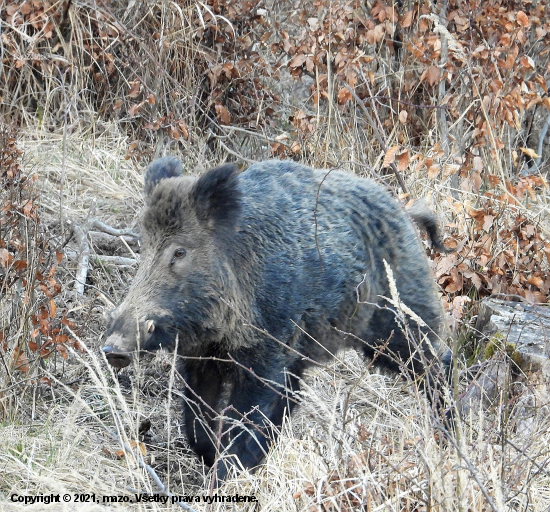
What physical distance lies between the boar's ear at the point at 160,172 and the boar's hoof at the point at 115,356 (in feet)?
3.54

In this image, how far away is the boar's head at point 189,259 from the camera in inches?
149

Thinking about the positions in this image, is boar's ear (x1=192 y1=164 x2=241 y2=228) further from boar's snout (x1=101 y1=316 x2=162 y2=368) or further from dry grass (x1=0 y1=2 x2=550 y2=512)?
boar's snout (x1=101 y1=316 x2=162 y2=368)

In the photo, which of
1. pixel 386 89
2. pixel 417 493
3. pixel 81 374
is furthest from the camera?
pixel 386 89

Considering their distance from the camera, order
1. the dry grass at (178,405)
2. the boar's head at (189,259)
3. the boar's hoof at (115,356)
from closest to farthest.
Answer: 1. the dry grass at (178,405)
2. the boar's hoof at (115,356)
3. the boar's head at (189,259)

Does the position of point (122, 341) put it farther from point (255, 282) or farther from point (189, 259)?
point (255, 282)

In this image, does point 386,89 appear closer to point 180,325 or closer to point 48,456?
point 180,325

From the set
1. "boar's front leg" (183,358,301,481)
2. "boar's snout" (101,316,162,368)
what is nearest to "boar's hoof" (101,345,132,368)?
"boar's snout" (101,316,162,368)

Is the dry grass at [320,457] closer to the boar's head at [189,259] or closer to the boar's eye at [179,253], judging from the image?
the boar's head at [189,259]

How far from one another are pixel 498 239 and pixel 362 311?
1910mm

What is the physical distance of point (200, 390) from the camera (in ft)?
14.3

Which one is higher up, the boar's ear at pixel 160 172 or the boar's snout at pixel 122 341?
the boar's ear at pixel 160 172

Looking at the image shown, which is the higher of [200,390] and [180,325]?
[180,325]

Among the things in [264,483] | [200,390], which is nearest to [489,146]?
[200,390]

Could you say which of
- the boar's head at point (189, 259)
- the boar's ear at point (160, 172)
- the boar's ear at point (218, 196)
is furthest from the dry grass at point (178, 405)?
the boar's ear at point (160, 172)
